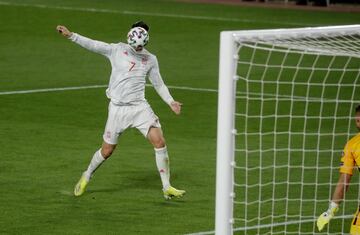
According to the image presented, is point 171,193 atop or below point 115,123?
below

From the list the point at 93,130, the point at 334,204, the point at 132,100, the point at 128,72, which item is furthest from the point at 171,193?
the point at 93,130

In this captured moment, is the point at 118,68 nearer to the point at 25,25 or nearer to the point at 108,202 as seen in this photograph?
the point at 108,202

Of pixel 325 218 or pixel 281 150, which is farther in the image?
pixel 281 150

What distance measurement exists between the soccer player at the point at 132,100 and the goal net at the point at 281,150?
1031 mm

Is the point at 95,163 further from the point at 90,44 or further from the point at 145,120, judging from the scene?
the point at 90,44

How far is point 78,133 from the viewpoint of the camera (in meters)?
18.8

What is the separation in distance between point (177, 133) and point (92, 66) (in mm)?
7344

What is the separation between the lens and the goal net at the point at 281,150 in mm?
9633

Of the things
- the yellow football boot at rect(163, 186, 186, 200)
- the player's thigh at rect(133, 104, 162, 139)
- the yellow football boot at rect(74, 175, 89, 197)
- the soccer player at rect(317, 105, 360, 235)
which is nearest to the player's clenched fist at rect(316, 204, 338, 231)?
the soccer player at rect(317, 105, 360, 235)

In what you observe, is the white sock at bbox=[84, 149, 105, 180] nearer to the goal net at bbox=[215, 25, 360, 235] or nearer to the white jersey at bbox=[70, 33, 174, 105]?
the white jersey at bbox=[70, 33, 174, 105]

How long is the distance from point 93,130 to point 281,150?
3.54 meters

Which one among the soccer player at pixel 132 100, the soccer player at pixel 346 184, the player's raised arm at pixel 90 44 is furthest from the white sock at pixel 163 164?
the soccer player at pixel 346 184

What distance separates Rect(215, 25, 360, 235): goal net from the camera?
9.63 meters

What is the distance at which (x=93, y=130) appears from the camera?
1903 cm
